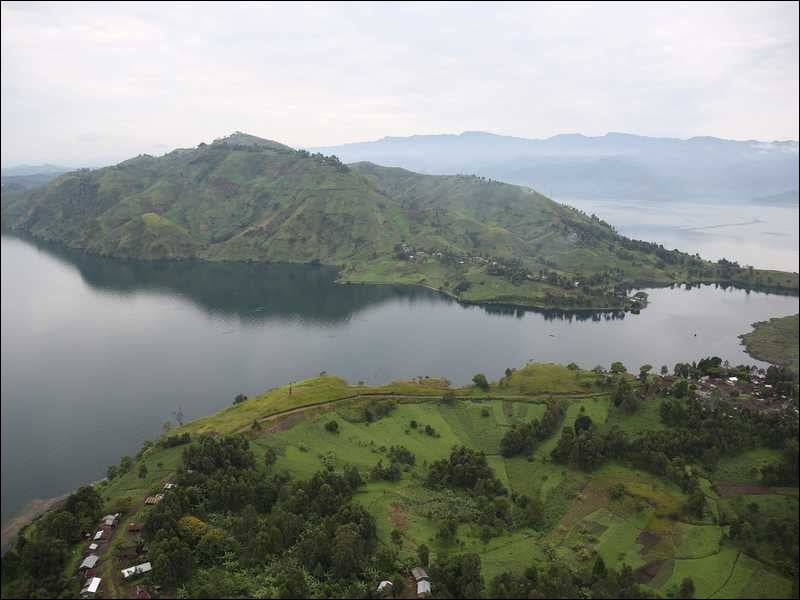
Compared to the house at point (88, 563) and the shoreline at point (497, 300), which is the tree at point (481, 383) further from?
the shoreline at point (497, 300)

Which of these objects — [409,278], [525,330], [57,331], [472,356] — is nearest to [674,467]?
[472,356]

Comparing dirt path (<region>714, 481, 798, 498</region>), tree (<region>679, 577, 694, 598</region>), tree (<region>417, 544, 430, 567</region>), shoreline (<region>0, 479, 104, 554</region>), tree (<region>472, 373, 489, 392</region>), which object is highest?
tree (<region>472, 373, 489, 392</region>)

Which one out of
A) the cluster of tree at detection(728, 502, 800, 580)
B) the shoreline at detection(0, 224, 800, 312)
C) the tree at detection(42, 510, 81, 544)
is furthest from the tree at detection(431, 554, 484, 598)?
the shoreline at detection(0, 224, 800, 312)

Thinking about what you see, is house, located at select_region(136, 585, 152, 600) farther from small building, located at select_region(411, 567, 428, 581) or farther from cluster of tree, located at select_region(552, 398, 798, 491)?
cluster of tree, located at select_region(552, 398, 798, 491)

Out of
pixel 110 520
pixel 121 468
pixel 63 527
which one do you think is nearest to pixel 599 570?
pixel 110 520

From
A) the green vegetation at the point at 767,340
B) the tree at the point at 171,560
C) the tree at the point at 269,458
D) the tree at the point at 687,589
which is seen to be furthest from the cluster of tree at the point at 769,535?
the green vegetation at the point at 767,340

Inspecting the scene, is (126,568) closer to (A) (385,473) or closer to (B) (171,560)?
(B) (171,560)
